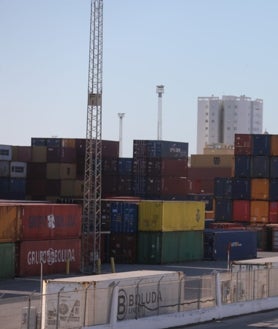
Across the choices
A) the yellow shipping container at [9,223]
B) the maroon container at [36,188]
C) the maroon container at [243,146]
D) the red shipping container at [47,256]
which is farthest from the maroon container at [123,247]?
the maroon container at [36,188]

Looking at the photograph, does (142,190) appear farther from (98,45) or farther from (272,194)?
(98,45)

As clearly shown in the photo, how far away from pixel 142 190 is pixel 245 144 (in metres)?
10.3

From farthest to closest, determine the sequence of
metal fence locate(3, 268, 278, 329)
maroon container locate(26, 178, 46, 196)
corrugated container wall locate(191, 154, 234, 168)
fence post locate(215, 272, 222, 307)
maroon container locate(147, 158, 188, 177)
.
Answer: corrugated container wall locate(191, 154, 234, 168)
maroon container locate(26, 178, 46, 196)
maroon container locate(147, 158, 188, 177)
fence post locate(215, 272, 222, 307)
metal fence locate(3, 268, 278, 329)

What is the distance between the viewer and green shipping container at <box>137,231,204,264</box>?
55.5 meters

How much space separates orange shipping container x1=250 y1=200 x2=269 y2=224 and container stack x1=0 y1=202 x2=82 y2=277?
2952cm

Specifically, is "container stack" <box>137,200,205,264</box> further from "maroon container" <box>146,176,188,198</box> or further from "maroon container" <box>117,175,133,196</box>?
"maroon container" <box>117,175,133,196</box>

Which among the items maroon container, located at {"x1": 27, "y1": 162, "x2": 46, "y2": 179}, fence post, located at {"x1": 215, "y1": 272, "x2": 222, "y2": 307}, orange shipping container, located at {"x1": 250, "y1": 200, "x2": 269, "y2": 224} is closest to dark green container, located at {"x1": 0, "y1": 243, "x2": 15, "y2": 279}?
fence post, located at {"x1": 215, "y1": 272, "x2": 222, "y2": 307}

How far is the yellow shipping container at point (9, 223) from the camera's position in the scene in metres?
43.8

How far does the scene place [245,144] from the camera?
7394 cm

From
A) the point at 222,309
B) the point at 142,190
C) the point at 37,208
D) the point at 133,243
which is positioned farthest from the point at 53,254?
the point at 142,190

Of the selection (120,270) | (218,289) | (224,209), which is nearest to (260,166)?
(224,209)

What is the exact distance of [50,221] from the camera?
4684 centimetres

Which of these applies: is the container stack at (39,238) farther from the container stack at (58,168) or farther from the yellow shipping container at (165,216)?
the container stack at (58,168)

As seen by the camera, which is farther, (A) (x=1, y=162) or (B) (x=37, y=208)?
(A) (x=1, y=162)
